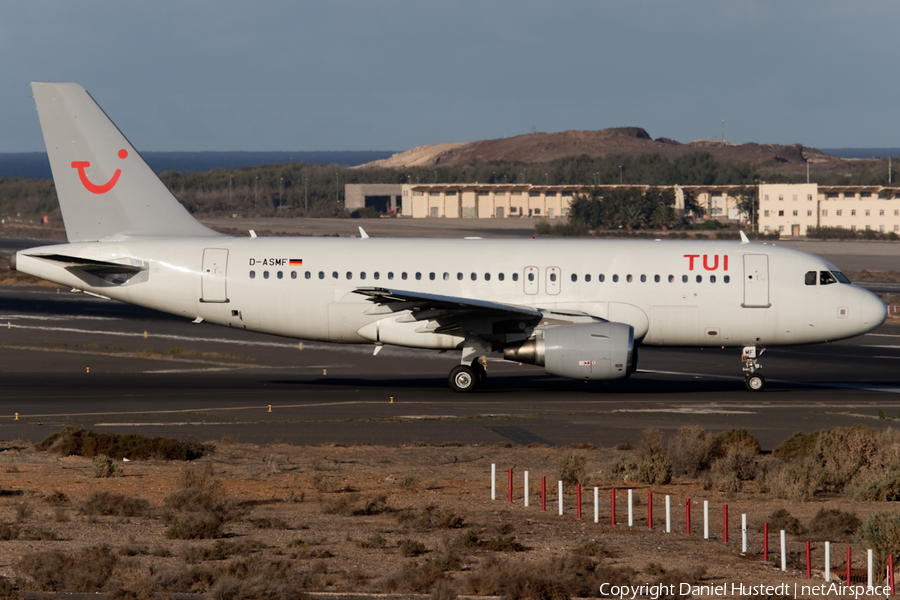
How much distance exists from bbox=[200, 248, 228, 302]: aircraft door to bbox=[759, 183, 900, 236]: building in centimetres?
9976

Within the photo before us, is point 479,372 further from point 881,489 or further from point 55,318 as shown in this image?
point 55,318

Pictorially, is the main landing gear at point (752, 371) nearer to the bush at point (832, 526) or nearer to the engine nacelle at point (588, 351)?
the engine nacelle at point (588, 351)

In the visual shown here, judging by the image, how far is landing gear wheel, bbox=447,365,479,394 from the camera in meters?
31.6

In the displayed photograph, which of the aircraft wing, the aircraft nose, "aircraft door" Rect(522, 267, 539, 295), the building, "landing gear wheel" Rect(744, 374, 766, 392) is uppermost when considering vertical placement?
the building

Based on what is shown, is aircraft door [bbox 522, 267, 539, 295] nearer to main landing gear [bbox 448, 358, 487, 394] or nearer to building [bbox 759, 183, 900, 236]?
main landing gear [bbox 448, 358, 487, 394]

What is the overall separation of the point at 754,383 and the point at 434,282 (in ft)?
33.6

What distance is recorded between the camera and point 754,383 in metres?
32.4

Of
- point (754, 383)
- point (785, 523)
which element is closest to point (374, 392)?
point (754, 383)

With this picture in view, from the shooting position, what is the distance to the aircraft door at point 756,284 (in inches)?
1222

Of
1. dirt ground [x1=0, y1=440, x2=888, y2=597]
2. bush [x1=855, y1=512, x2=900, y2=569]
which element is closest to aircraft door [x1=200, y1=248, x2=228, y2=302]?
dirt ground [x1=0, y1=440, x2=888, y2=597]

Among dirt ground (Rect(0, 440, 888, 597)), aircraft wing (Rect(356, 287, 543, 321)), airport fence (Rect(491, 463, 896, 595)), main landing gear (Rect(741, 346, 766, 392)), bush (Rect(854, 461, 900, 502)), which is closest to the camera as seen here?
airport fence (Rect(491, 463, 896, 595))

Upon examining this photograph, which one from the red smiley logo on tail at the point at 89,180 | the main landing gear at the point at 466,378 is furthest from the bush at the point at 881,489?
the red smiley logo on tail at the point at 89,180

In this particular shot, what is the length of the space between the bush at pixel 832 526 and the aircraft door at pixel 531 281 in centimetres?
1537

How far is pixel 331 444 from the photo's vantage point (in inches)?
947
